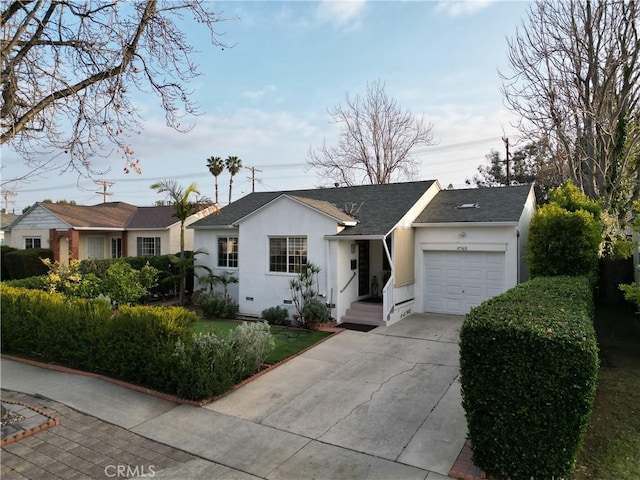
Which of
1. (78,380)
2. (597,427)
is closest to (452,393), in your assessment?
(597,427)

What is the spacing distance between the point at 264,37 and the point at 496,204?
10203mm

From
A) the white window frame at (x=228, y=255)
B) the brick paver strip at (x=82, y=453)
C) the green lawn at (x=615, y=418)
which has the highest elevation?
the white window frame at (x=228, y=255)

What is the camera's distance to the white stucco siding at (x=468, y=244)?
12.8 metres

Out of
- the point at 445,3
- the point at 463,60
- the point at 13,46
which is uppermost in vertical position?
the point at 445,3

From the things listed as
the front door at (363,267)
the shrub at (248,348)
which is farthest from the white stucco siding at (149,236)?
the shrub at (248,348)

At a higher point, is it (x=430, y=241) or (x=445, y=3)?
(x=445, y=3)

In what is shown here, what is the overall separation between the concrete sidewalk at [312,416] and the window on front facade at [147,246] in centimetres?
1472

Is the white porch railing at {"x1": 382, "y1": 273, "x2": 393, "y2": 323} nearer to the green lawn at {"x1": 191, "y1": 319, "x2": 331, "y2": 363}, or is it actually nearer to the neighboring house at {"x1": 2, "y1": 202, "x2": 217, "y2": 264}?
the green lawn at {"x1": 191, "y1": 319, "x2": 331, "y2": 363}

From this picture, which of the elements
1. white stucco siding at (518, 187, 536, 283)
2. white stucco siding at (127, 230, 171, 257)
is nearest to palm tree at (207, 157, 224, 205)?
white stucco siding at (127, 230, 171, 257)

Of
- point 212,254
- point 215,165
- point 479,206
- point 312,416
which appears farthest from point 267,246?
point 215,165

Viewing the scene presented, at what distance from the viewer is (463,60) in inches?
433

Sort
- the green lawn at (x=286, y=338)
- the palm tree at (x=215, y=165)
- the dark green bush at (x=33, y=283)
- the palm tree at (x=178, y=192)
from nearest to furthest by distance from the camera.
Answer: the green lawn at (x=286, y=338)
the dark green bush at (x=33, y=283)
the palm tree at (x=178, y=192)
the palm tree at (x=215, y=165)

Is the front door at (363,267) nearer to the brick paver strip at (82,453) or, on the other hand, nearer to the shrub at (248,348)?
the shrub at (248,348)

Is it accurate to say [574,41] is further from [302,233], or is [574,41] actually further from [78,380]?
[78,380]
